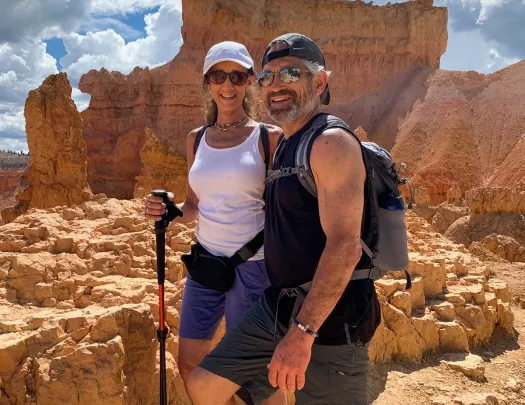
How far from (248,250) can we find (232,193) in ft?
0.97

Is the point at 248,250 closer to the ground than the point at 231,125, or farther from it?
closer to the ground

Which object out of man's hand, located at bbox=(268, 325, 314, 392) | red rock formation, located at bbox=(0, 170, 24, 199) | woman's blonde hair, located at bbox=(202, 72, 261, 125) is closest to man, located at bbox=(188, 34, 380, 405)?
man's hand, located at bbox=(268, 325, 314, 392)

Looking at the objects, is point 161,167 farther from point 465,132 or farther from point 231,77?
point 465,132

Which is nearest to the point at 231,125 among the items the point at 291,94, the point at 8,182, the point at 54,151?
the point at 291,94

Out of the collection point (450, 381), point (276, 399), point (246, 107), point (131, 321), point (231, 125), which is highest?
point (246, 107)

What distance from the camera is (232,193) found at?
7.59 ft

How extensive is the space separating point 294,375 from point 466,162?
3243 centimetres

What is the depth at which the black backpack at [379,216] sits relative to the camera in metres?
1.88

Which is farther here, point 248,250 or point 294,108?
point 248,250

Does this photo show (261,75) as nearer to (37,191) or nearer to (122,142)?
(37,191)

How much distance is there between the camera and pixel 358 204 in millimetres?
1732

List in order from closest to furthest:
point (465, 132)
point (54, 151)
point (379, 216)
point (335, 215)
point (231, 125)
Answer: point (335, 215), point (379, 216), point (231, 125), point (54, 151), point (465, 132)

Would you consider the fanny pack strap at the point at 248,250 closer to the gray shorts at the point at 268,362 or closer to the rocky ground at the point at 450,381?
the gray shorts at the point at 268,362

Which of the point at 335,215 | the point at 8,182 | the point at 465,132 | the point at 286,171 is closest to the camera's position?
the point at 335,215
